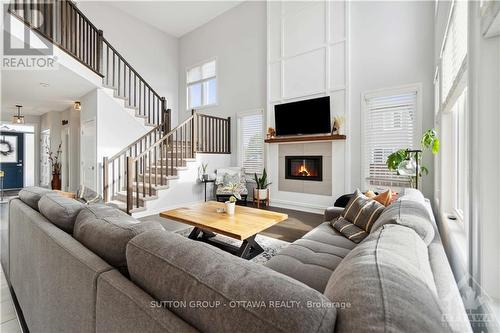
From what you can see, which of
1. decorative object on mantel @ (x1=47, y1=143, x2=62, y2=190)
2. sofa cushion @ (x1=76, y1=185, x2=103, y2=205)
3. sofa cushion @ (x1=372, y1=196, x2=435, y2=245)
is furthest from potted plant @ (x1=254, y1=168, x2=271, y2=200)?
decorative object on mantel @ (x1=47, y1=143, x2=62, y2=190)

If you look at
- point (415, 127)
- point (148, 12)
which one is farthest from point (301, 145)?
point (148, 12)

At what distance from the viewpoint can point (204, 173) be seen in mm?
5277

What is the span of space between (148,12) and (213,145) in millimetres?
4184

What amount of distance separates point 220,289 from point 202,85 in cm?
708

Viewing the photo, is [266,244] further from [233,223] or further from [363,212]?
[363,212]

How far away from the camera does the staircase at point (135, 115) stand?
3.36 metres

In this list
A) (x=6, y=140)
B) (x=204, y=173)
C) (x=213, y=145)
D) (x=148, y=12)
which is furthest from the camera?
(x=6, y=140)

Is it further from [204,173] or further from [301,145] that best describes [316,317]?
[204,173]

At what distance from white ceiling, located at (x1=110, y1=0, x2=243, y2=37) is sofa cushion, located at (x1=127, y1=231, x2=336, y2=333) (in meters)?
6.84

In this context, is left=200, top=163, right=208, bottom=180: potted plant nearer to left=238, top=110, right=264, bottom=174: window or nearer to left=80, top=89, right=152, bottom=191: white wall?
left=238, top=110, right=264, bottom=174: window

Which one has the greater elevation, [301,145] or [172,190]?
[301,145]

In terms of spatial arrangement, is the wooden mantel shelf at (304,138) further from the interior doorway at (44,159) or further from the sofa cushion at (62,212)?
the interior doorway at (44,159)

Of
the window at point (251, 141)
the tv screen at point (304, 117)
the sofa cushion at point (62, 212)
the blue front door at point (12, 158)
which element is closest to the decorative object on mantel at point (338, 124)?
the tv screen at point (304, 117)

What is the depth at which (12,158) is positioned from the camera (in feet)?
25.6
